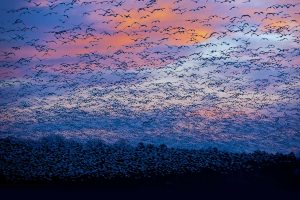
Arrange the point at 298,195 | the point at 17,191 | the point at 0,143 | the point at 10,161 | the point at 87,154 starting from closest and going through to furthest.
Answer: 1. the point at 17,191
2. the point at 298,195
3. the point at 10,161
4. the point at 87,154
5. the point at 0,143

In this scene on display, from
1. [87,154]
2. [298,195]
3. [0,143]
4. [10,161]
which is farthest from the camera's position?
[0,143]

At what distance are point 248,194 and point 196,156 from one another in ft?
19.6

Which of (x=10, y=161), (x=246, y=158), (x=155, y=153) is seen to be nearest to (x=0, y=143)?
(x=10, y=161)

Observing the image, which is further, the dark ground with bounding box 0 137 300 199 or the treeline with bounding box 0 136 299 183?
the treeline with bounding box 0 136 299 183

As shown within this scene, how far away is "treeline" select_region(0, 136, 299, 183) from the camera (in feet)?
61.6

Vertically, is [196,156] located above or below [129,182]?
above

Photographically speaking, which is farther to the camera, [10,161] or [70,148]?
[70,148]

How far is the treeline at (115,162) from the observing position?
18766 mm

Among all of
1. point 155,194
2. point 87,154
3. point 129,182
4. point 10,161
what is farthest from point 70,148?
point 155,194

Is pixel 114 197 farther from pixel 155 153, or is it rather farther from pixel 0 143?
pixel 0 143

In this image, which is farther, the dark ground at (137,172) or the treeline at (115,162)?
the treeline at (115,162)

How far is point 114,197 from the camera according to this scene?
53.7 feet

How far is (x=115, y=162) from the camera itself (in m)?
20.9

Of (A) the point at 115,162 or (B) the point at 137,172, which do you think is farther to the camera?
(A) the point at 115,162
